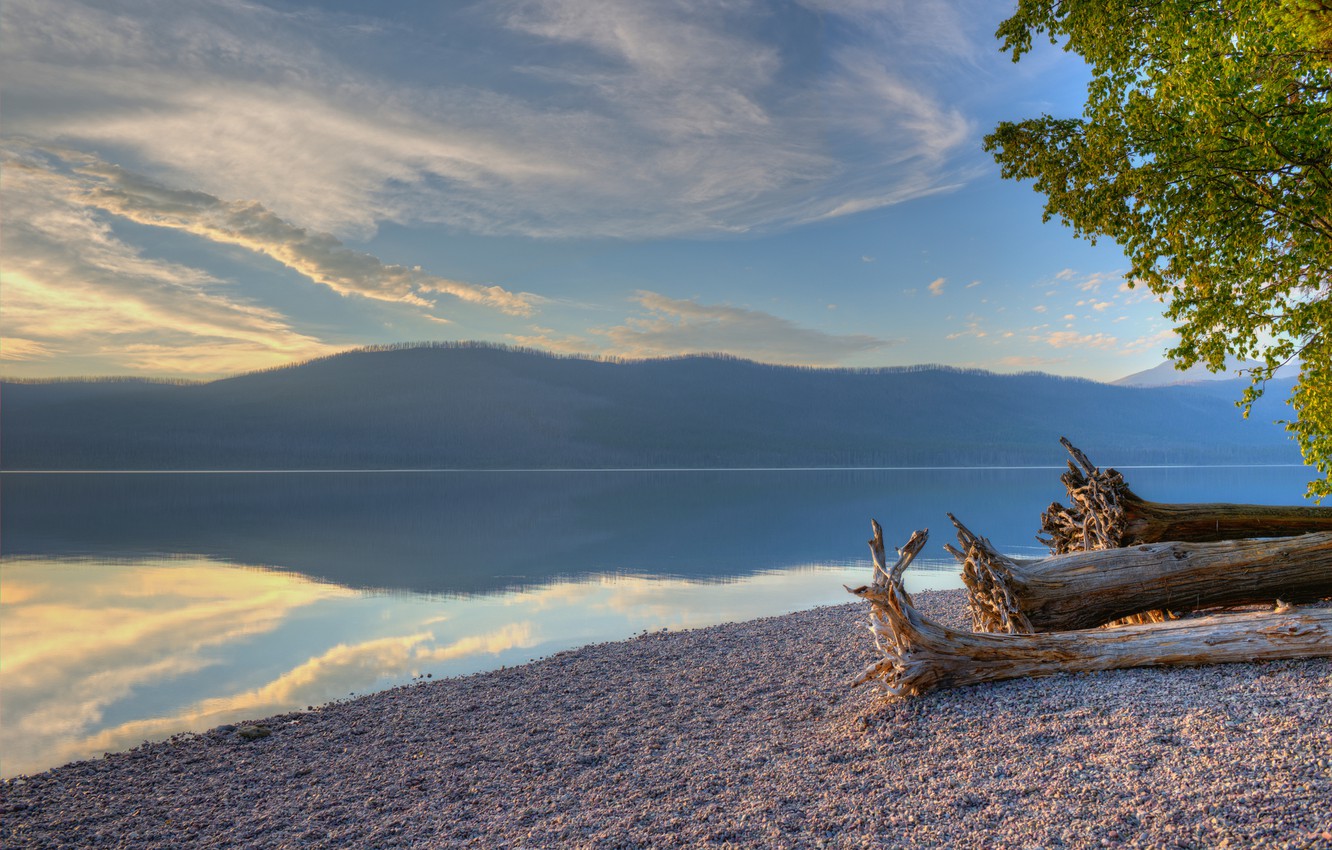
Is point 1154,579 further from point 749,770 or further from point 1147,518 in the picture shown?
point 749,770

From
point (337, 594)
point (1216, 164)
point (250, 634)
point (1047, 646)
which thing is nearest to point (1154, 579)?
point (1047, 646)

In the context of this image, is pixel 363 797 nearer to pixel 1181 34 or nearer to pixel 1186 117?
pixel 1186 117

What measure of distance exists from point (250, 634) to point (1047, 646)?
54.1ft

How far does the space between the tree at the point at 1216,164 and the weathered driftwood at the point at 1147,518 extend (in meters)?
0.80

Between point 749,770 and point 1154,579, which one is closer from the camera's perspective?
point 749,770

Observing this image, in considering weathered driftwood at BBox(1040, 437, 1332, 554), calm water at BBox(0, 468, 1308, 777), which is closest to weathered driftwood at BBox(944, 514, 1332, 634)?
weathered driftwood at BBox(1040, 437, 1332, 554)

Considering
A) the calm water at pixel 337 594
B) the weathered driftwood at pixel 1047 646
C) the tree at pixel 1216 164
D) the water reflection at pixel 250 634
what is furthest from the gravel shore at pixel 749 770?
the tree at pixel 1216 164

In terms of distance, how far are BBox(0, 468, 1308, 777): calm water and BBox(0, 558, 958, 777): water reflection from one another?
0.22 ft

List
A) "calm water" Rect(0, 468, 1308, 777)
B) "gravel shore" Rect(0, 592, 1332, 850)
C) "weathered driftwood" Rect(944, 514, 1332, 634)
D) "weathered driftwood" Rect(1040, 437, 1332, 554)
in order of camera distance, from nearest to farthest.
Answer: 1. "gravel shore" Rect(0, 592, 1332, 850)
2. "weathered driftwood" Rect(944, 514, 1332, 634)
3. "weathered driftwood" Rect(1040, 437, 1332, 554)
4. "calm water" Rect(0, 468, 1308, 777)

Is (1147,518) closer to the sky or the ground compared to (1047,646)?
closer to the sky

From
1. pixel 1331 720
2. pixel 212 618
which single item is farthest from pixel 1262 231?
pixel 212 618

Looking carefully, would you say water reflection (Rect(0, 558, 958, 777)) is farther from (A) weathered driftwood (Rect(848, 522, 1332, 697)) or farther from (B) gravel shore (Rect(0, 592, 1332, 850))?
(A) weathered driftwood (Rect(848, 522, 1332, 697))

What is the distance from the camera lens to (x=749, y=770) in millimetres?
6949

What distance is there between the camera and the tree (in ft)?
32.2
